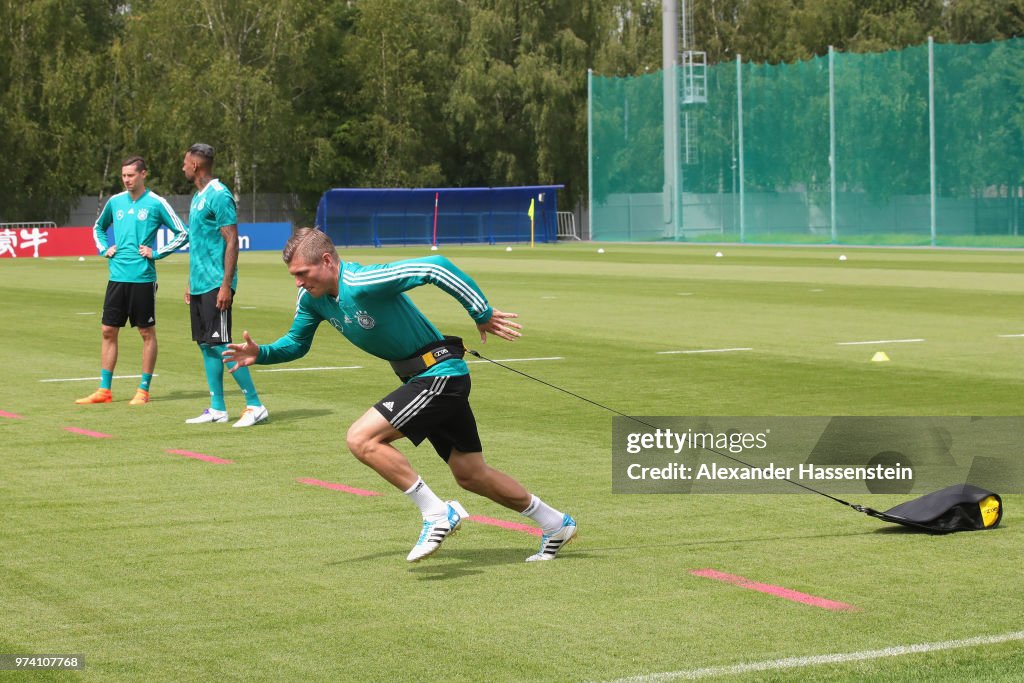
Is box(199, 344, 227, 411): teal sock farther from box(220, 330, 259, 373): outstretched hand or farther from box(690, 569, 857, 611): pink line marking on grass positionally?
box(690, 569, 857, 611): pink line marking on grass

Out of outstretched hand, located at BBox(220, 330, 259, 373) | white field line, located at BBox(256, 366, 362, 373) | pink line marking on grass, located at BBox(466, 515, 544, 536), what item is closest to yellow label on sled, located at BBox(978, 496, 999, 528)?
pink line marking on grass, located at BBox(466, 515, 544, 536)

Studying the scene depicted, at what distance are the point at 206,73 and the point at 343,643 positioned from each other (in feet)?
234

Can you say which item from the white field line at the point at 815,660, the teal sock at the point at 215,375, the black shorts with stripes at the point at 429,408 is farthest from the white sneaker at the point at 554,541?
the teal sock at the point at 215,375

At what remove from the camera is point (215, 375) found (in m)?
13.4

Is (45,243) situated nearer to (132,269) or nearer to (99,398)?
(132,269)

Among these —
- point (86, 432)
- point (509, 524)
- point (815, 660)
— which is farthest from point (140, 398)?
point (815, 660)

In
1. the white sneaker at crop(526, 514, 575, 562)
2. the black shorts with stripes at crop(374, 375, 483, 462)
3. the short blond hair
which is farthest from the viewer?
the white sneaker at crop(526, 514, 575, 562)

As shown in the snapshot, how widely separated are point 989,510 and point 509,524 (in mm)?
2586

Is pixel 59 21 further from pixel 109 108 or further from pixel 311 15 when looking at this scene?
pixel 311 15

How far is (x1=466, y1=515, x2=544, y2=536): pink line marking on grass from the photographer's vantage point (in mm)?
8892

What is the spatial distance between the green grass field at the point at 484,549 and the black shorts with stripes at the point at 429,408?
683 mm

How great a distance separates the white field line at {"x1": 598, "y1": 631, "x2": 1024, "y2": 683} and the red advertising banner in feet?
171

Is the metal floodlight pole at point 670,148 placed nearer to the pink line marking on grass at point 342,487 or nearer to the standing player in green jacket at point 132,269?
the standing player in green jacket at point 132,269

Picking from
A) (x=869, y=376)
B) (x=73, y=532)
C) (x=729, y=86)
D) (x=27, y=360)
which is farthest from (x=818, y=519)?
(x=729, y=86)
